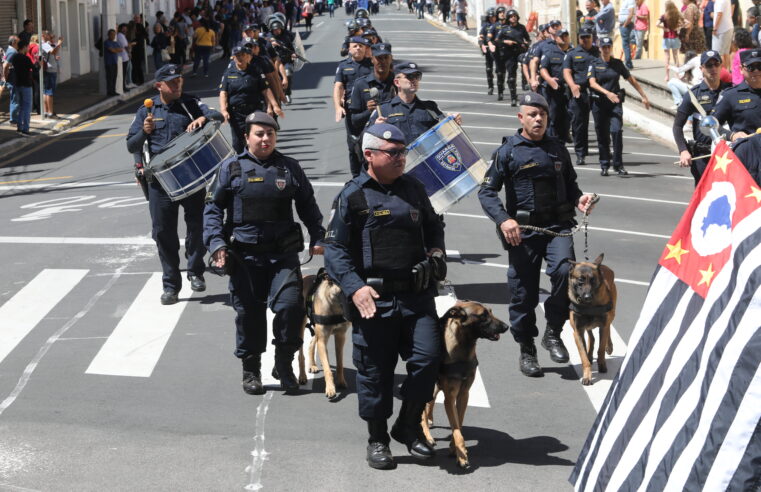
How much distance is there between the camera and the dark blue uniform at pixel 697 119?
11.4 metres

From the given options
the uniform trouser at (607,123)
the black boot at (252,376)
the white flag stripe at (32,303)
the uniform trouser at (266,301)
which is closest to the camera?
the uniform trouser at (266,301)

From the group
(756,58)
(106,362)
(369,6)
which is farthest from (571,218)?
(369,6)

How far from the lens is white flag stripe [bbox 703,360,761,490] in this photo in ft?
13.3

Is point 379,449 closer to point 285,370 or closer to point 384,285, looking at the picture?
point 384,285

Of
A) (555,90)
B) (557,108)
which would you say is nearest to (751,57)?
(555,90)

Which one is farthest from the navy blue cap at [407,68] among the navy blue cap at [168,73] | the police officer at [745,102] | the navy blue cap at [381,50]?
the police officer at [745,102]

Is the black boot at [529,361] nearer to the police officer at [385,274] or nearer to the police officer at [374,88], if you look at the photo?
the police officer at [385,274]

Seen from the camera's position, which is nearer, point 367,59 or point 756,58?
point 756,58

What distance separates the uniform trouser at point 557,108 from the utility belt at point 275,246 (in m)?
12.5

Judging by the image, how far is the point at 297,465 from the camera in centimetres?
704

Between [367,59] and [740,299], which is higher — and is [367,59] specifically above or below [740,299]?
above

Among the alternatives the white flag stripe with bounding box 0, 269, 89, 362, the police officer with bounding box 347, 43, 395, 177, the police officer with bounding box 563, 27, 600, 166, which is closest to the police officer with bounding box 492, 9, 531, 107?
the police officer with bounding box 563, 27, 600, 166

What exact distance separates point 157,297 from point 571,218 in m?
4.52

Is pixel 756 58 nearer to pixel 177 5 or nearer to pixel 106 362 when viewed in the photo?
pixel 106 362
